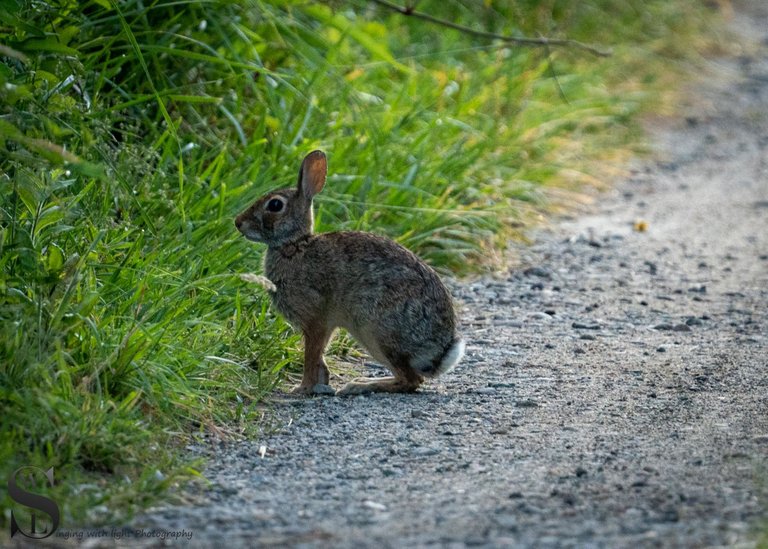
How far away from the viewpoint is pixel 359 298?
5.18m

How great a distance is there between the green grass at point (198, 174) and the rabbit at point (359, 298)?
21cm

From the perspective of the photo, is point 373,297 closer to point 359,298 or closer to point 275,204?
point 359,298

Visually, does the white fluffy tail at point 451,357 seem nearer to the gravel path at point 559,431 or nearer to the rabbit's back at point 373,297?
the rabbit's back at point 373,297

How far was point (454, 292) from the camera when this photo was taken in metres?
6.75

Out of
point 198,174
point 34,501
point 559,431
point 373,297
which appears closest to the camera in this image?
point 34,501

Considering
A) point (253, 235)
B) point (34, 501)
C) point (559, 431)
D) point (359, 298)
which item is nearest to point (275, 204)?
point (253, 235)

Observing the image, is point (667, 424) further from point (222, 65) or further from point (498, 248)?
point (222, 65)

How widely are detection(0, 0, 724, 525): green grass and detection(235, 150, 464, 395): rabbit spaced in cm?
21

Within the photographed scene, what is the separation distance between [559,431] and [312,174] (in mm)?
1686

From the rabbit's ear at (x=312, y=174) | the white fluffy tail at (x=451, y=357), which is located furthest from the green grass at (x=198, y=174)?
the white fluffy tail at (x=451, y=357)

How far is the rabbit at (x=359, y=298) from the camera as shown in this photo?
16.8 feet

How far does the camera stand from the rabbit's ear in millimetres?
5492

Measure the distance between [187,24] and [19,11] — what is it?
62.6 inches

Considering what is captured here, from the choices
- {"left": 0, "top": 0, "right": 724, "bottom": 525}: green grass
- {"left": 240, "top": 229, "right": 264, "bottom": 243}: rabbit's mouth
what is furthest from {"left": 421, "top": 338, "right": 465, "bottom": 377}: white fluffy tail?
{"left": 240, "top": 229, "right": 264, "bottom": 243}: rabbit's mouth
